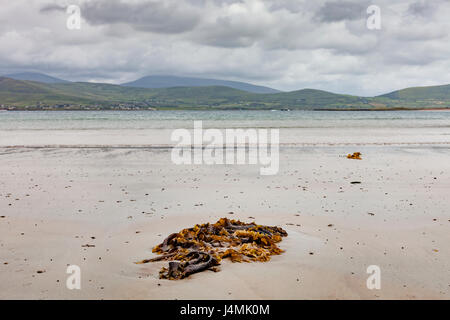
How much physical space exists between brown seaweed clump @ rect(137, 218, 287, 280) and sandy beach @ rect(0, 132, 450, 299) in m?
0.26

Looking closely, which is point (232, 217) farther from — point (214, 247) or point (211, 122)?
point (211, 122)

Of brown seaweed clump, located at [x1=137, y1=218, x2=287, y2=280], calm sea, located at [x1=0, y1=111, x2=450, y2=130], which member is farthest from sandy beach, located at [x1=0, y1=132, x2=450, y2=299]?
calm sea, located at [x1=0, y1=111, x2=450, y2=130]

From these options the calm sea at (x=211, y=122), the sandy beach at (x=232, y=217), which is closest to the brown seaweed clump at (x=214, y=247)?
the sandy beach at (x=232, y=217)

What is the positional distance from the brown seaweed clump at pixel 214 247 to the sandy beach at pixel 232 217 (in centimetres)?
26

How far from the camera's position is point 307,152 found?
25.4 m

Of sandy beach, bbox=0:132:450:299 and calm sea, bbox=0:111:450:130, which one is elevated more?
calm sea, bbox=0:111:450:130

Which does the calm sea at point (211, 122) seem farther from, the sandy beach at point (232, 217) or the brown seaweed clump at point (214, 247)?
the brown seaweed clump at point (214, 247)

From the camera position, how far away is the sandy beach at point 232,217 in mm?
6461

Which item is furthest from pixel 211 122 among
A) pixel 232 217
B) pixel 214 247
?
pixel 214 247

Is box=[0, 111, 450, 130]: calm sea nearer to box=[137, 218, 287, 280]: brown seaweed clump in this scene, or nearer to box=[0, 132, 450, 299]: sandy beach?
box=[0, 132, 450, 299]: sandy beach

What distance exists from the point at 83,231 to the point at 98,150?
1879 centimetres

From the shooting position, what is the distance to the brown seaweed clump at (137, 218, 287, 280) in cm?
706
